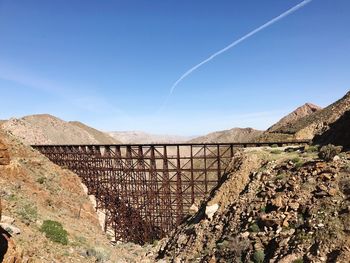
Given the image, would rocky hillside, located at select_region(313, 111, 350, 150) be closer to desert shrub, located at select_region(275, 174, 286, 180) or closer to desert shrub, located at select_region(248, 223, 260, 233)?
desert shrub, located at select_region(275, 174, 286, 180)

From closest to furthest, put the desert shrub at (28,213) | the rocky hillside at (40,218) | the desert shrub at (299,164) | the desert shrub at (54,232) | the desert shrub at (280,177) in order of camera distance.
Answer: the rocky hillside at (40,218)
the desert shrub at (28,213)
the desert shrub at (54,232)
the desert shrub at (280,177)
the desert shrub at (299,164)

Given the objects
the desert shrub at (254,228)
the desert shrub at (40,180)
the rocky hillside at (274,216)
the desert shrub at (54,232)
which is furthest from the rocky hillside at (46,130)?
the desert shrub at (254,228)

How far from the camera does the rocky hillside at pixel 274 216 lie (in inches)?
491

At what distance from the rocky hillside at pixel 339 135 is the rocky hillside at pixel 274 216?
5.07ft

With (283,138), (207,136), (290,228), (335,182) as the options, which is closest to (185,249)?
(290,228)

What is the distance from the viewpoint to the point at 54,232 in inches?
616

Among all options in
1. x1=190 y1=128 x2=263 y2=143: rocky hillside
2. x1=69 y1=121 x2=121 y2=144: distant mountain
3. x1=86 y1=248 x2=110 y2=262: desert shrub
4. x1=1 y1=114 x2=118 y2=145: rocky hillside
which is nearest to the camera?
x1=86 y1=248 x2=110 y2=262: desert shrub

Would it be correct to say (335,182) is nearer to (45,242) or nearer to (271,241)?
(271,241)

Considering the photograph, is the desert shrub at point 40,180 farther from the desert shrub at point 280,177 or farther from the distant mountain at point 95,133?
the distant mountain at point 95,133

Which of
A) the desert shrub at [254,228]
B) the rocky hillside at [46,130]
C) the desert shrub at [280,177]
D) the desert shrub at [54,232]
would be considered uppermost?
the rocky hillside at [46,130]

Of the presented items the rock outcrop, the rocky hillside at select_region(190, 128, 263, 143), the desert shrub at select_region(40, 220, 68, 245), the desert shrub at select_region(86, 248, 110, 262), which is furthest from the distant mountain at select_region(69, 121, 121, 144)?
the desert shrub at select_region(40, 220, 68, 245)

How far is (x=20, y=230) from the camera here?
1300cm

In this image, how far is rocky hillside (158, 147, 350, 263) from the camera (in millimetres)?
12461

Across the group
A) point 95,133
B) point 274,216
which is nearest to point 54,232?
point 274,216
